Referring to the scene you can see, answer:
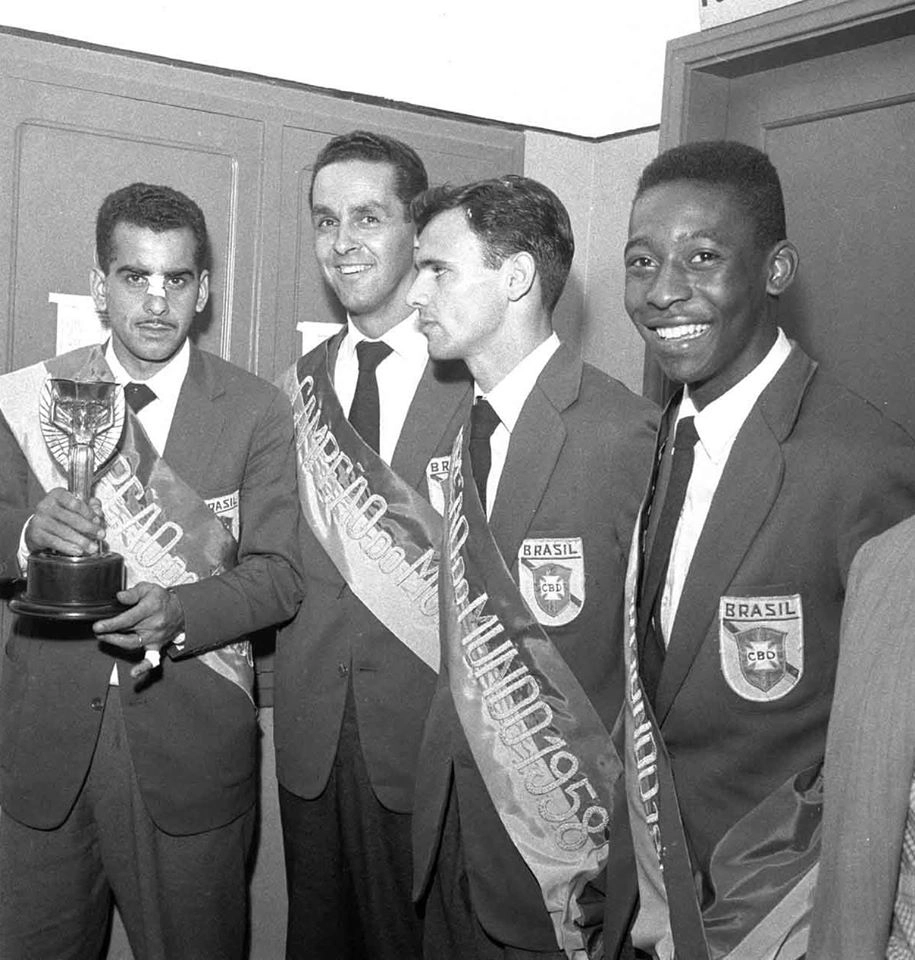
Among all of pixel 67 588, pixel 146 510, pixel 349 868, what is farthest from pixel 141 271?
pixel 349 868

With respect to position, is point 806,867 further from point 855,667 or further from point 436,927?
point 436,927

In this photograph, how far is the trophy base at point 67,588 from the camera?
1.86m

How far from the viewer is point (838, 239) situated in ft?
8.25

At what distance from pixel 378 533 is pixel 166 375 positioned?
51cm

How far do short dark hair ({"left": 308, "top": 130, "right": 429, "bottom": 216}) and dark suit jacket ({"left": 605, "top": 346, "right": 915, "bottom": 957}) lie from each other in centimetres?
110

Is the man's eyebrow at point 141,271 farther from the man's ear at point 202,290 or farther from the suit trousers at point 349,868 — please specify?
the suit trousers at point 349,868

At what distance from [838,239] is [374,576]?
4.05 ft

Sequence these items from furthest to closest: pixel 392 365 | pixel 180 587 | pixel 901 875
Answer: pixel 392 365
pixel 180 587
pixel 901 875

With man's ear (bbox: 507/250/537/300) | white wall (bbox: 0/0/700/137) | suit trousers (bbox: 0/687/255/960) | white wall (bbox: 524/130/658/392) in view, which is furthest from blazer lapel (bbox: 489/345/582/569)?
white wall (bbox: 0/0/700/137)

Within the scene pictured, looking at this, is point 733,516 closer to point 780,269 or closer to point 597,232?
point 780,269

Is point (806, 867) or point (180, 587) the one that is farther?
point (180, 587)

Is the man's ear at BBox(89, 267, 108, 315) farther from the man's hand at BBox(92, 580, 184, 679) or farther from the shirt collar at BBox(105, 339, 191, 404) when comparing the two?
the man's hand at BBox(92, 580, 184, 679)

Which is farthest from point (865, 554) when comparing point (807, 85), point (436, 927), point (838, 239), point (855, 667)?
point (807, 85)

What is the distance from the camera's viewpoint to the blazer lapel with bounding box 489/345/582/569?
1.91 metres
